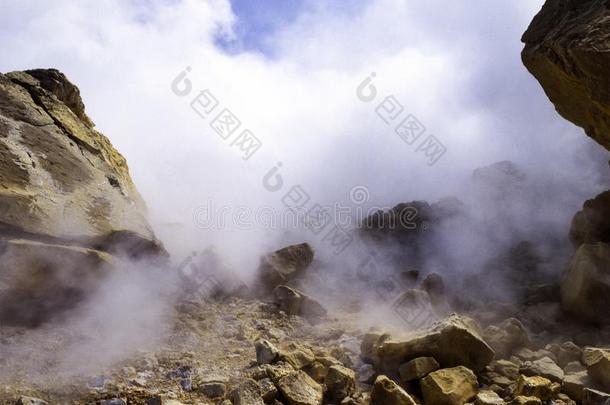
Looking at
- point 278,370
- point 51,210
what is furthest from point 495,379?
point 51,210

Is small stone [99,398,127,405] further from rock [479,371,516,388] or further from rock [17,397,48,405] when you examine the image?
rock [479,371,516,388]

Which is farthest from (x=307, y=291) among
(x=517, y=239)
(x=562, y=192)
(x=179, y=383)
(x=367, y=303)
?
(x=562, y=192)

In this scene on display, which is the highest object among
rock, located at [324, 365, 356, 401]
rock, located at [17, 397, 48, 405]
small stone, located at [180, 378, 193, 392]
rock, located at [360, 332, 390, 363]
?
rock, located at [17, 397, 48, 405]

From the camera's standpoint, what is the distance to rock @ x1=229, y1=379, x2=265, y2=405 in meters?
3.66

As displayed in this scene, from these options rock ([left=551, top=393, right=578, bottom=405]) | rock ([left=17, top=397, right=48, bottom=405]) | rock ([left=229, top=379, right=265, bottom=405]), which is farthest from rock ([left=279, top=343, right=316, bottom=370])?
rock ([left=551, top=393, right=578, bottom=405])

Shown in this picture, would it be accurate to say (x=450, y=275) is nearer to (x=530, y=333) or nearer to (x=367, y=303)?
(x=367, y=303)

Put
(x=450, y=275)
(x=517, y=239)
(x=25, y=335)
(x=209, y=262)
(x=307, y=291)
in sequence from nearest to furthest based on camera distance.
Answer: (x=25, y=335)
(x=209, y=262)
(x=307, y=291)
(x=450, y=275)
(x=517, y=239)

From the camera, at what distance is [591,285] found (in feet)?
19.1

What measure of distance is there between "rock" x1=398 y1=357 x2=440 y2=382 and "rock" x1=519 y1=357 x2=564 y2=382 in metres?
0.87

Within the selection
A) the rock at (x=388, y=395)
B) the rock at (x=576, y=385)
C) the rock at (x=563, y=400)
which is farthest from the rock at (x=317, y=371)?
the rock at (x=576, y=385)

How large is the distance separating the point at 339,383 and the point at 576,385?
6.54ft

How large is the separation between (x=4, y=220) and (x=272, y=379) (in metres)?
3.01

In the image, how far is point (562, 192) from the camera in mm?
10961

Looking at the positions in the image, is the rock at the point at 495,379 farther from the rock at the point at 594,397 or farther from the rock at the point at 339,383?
the rock at the point at 339,383
